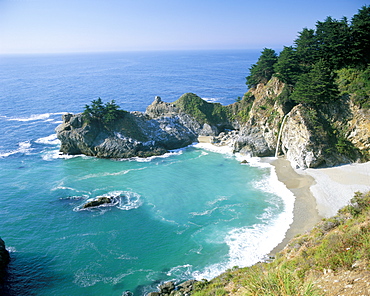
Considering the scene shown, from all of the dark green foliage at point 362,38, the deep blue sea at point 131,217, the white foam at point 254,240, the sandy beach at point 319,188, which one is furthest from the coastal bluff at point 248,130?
the white foam at point 254,240

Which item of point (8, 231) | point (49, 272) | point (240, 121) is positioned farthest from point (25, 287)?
point (240, 121)

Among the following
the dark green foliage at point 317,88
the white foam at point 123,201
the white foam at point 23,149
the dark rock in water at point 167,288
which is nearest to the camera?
the dark rock in water at point 167,288

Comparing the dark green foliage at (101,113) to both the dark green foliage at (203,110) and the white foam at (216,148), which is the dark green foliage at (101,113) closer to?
the dark green foliage at (203,110)

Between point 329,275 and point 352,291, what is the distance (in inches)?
108

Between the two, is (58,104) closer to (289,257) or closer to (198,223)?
(198,223)

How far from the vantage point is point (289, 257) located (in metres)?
20.0

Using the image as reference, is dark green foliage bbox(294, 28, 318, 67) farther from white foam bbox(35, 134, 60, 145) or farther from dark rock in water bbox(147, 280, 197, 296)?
white foam bbox(35, 134, 60, 145)

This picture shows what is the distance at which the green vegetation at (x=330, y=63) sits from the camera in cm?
4403

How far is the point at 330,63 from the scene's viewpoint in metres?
48.5

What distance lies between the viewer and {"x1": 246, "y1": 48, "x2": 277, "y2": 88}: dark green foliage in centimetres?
5709

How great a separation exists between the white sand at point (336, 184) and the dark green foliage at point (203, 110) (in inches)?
1035

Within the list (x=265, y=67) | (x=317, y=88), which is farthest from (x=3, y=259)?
(x=265, y=67)

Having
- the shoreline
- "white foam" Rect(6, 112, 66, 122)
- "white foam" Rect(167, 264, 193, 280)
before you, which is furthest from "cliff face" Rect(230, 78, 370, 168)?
"white foam" Rect(6, 112, 66, 122)

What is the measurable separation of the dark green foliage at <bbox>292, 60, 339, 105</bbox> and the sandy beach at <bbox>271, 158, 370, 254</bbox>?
37.6ft
